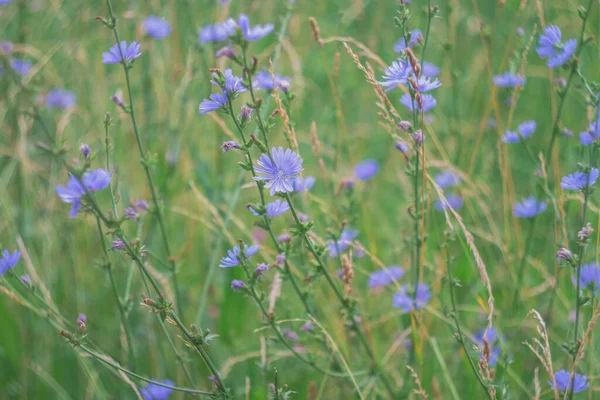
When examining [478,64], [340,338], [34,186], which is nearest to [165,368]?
[340,338]

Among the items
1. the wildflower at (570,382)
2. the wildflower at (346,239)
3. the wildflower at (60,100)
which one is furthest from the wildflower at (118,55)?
the wildflower at (60,100)

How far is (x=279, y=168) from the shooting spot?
1.58 metres

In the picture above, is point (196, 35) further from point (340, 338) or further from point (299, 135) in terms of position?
point (340, 338)

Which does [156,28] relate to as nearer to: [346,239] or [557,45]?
[346,239]

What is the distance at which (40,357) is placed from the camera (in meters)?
2.72

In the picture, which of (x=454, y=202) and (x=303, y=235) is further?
(x=454, y=202)

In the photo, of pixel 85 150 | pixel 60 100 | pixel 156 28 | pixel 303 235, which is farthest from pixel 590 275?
pixel 60 100

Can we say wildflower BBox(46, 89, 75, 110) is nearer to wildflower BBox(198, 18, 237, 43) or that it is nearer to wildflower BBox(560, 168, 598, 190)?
wildflower BBox(198, 18, 237, 43)

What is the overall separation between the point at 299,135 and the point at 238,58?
228 centimetres

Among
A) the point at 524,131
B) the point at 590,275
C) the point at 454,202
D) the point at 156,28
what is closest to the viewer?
the point at 590,275

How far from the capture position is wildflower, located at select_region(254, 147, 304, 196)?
1.54 m

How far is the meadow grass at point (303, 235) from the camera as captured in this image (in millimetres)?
2107

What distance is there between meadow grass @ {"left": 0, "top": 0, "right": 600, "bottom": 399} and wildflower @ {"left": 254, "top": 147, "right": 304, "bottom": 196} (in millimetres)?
49

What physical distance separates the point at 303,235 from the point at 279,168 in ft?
0.71
